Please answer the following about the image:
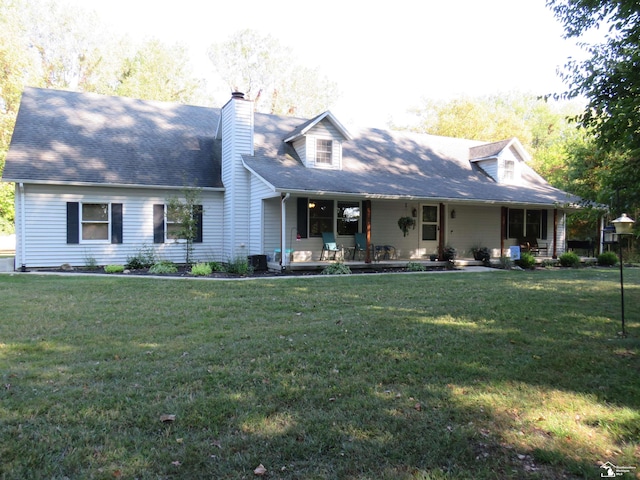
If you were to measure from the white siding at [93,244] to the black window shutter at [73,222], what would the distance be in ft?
0.37

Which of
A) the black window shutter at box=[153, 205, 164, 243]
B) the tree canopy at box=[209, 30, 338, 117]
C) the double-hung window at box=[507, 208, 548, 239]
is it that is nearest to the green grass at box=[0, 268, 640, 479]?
the black window shutter at box=[153, 205, 164, 243]

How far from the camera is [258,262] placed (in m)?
13.3

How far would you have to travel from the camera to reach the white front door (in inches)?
653

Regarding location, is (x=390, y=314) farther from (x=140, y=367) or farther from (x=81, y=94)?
(x=81, y=94)

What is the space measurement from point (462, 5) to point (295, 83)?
24928 mm

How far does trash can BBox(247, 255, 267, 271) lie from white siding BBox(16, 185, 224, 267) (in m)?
2.29

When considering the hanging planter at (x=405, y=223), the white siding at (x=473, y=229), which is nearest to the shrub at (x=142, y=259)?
the hanging planter at (x=405, y=223)

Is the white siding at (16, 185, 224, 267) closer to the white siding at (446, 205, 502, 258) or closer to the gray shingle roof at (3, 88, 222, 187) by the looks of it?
the gray shingle roof at (3, 88, 222, 187)

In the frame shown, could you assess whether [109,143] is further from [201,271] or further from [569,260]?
[569,260]

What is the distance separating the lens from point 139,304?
7.24 m

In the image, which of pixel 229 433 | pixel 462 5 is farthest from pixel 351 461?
pixel 462 5

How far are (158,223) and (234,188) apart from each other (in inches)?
103

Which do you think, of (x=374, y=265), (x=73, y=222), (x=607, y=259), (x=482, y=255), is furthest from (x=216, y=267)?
(x=607, y=259)

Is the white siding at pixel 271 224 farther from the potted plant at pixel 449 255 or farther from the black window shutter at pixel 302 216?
the potted plant at pixel 449 255
